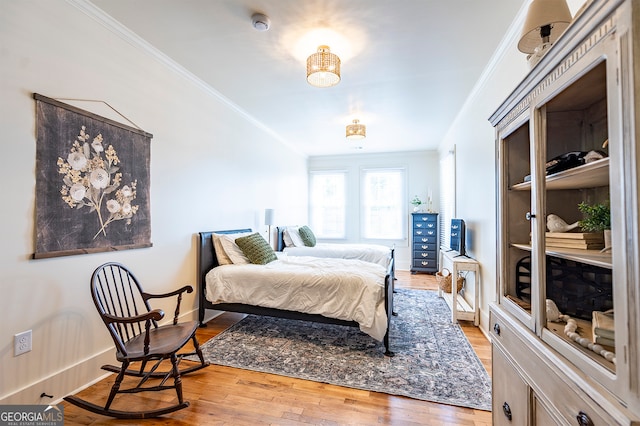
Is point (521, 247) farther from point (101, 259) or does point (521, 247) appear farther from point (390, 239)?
point (390, 239)

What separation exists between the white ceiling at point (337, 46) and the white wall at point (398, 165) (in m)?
2.48

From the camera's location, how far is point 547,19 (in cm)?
128

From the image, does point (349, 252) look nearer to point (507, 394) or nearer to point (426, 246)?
point (426, 246)

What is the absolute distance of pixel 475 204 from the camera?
343cm

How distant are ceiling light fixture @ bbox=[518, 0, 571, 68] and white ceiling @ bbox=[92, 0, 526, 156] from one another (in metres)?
0.83

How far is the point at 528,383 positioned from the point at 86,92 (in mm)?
3201

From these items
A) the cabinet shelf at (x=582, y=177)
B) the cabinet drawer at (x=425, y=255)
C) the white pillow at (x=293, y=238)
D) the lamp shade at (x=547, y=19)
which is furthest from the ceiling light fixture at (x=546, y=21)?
the cabinet drawer at (x=425, y=255)

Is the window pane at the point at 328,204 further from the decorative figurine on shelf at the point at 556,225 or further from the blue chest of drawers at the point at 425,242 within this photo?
the decorative figurine on shelf at the point at 556,225

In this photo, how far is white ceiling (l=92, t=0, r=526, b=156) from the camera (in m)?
2.03

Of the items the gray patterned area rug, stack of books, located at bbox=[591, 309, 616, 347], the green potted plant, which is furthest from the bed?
stack of books, located at bbox=[591, 309, 616, 347]

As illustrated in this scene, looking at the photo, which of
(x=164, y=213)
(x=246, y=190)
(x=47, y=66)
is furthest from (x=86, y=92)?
(x=246, y=190)

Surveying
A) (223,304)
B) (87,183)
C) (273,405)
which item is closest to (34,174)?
(87,183)

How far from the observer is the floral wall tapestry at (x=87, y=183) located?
180 cm

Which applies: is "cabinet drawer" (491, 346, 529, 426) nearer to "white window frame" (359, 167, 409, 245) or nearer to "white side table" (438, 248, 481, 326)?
"white side table" (438, 248, 481, 326)
